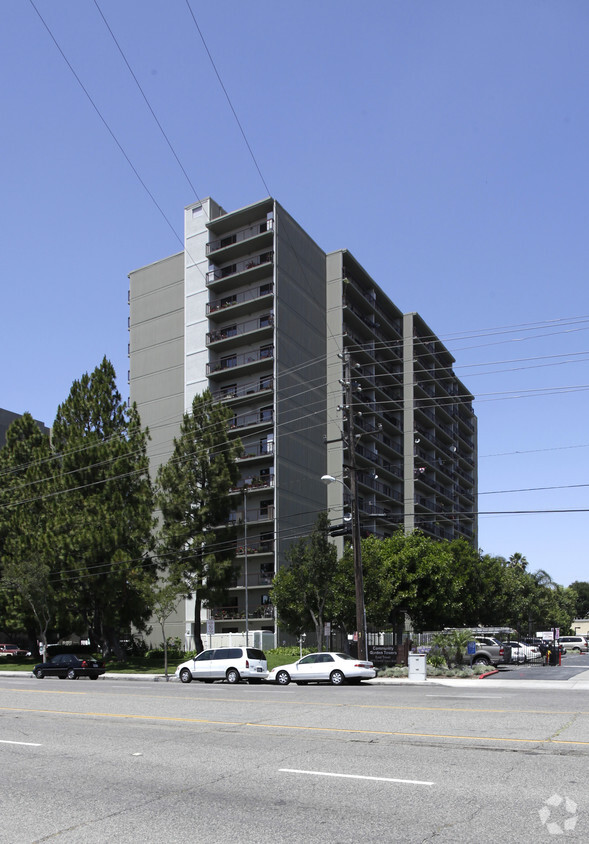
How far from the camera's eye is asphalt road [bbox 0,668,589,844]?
7008 millimetres

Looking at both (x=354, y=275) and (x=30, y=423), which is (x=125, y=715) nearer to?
(x=30, y=423)

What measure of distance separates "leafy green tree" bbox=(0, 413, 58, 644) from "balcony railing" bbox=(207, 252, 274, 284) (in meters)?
19.6

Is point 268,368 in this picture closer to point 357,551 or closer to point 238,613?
point 238,613

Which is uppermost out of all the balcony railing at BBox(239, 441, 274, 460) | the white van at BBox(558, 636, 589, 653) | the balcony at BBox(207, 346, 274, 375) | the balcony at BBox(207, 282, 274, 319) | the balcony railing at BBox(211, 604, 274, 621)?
the balcony at BBox(207, 282, 274, 319)

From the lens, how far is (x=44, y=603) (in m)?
47.8

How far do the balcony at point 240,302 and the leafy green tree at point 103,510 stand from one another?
1512 cm

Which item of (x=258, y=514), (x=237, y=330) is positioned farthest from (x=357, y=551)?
(x=237, y=330)

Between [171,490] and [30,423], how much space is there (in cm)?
1688

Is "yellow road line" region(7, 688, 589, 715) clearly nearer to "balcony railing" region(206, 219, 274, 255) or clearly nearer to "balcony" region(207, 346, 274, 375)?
"balcony" region(207, 346, 274, 375)

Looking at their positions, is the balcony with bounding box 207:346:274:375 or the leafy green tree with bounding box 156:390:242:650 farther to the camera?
the balcony with bounding box 207:346:274:375

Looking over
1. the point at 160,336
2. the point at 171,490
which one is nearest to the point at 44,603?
the point at 171,490

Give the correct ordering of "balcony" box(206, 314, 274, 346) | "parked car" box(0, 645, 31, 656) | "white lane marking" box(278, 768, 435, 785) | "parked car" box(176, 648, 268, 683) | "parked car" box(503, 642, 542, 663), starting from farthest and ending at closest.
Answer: "balcony" box(206, 314, 274, 346), "parked car" box(0, 645, 31, 656), "parked car" box(503, 642, 542, 663), "parked car" box(176, 648, 268, 683), "white lane marking" box(278, 768, 435, 785)

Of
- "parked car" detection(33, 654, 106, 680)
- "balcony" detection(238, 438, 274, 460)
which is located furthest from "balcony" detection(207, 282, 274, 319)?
"parked car" detection(33, 654, 106, 680)

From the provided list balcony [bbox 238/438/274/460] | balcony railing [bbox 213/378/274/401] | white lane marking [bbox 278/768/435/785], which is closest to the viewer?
white lane marking [bbox 278/768/435/785]
